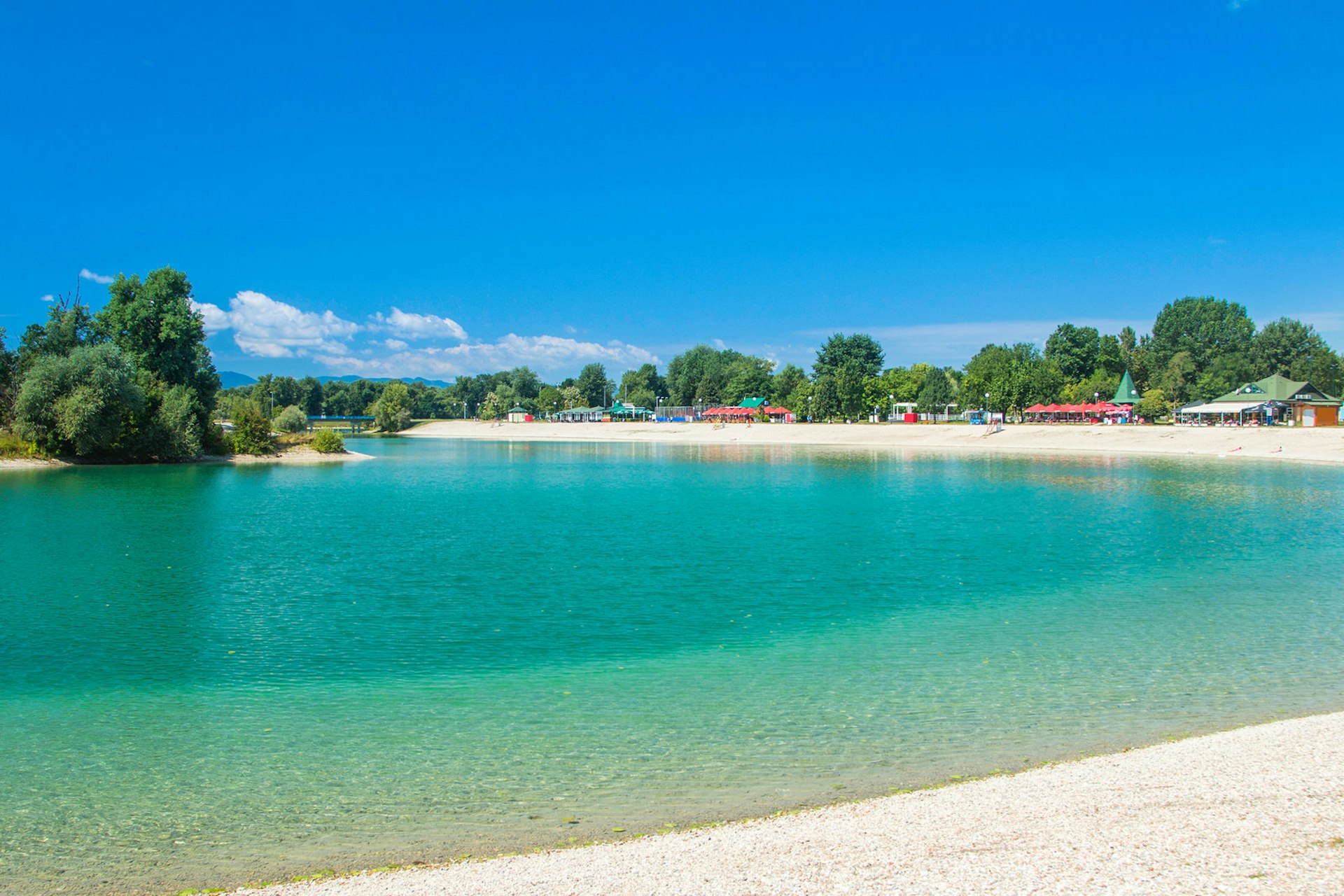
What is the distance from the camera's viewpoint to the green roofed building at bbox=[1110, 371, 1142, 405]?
355ft

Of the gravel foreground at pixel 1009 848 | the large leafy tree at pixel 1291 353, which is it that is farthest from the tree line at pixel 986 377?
the gravel foreground at pixel 1009 848

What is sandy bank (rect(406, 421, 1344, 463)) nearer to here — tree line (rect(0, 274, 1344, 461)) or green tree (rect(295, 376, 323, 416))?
tree line (rect(0, 274, 1344, 461))

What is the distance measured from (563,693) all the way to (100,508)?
2917cm

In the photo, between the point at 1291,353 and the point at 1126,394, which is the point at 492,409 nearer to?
the point at 1126,394

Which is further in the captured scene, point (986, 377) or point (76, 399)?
point (986, 377)

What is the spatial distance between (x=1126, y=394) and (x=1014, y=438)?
40656mm

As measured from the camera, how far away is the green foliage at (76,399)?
49.6 meters

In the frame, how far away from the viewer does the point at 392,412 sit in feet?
464

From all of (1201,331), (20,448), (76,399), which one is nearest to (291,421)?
(20,448)

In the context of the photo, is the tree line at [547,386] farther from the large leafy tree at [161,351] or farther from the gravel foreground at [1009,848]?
the gravel foreground at [1009,848]

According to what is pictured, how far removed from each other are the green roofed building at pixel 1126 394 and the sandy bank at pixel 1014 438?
29.1m

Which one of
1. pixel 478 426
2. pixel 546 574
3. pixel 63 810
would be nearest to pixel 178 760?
pixel 63 810

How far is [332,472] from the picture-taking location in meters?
53.5

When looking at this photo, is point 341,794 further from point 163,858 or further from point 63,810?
point 63,810
